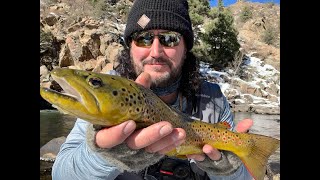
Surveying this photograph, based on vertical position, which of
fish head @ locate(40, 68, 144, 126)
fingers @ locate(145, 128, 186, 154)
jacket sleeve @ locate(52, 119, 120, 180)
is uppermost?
fish head @ locate(40, 68, 144, 126)

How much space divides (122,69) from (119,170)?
0.89 metres

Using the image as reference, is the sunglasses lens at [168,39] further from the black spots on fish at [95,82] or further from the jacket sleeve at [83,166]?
the black spots on fish at [95,82]

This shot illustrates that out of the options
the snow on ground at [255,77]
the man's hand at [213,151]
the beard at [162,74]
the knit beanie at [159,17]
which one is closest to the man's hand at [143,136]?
the man's hand at [213,151]

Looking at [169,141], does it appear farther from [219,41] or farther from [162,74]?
[219,41]

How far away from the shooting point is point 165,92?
1782 mm

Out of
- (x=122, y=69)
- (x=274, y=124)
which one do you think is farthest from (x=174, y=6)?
(x=274, y=124)

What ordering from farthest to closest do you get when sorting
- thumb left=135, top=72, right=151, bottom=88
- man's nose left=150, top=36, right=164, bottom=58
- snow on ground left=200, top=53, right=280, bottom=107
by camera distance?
snow on ground left=200, top=53, right=280, bottom=107, man's nose left=150, top=36, right=164, bottom=58, thumb left=135, top=72, right=151, bottom=88

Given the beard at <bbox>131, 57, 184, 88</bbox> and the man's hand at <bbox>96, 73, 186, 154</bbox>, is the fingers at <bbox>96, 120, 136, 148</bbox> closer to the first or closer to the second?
the man's hand at <bbox>96, 73, 186, 154</bbox>

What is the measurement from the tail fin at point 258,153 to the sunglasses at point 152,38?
0.68m

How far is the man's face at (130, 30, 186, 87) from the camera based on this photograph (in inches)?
68.6

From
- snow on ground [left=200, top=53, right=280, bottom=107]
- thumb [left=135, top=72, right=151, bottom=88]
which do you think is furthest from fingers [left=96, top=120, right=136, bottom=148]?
snow on ground [left=200, top=53, right=280, bottom=107]

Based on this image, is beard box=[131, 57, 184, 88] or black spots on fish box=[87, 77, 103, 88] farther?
beard box=[131, 57, 184, 88]

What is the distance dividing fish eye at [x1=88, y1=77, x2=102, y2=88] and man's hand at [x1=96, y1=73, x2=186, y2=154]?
14 cm

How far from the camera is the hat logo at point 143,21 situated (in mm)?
1742
